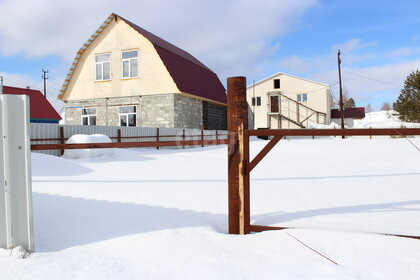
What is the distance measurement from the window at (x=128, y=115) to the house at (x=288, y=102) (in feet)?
52.5

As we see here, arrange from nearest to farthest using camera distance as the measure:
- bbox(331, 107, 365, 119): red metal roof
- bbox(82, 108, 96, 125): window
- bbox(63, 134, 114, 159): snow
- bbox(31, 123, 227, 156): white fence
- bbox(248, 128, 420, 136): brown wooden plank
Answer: bbox(248, 128, 420, 136): brown wooden plank
bbox(63, 134, 114, 159): snow
bbox(31, 123, 227, 156): white fence
bbox(82, 108, 96, 125): window
bbox(331, 107, 365, 119): red metal roof

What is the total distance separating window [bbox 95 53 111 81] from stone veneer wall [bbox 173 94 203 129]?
4.74 meters

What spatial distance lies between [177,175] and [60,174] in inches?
104

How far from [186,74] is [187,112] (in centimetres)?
251

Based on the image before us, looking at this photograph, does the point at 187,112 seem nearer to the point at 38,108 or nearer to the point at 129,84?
the point at 129,84

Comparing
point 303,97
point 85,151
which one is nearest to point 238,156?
point 85,151

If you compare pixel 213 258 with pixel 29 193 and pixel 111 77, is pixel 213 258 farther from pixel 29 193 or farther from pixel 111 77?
pixel 111 77

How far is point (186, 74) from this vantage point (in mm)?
17984

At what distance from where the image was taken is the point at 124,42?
1681 cm

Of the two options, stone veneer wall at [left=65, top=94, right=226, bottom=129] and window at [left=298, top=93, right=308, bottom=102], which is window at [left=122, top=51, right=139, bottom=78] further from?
window at [left=298, top=93, right=308, bottom=102]

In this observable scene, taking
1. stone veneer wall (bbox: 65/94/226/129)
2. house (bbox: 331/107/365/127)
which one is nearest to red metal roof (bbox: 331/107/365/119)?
house (bbox: 331/107/365/127)

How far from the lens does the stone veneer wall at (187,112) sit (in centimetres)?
1631

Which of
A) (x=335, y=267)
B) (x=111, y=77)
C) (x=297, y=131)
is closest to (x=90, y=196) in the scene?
(x=297, y=131)

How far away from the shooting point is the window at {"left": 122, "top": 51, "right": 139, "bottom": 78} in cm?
1673
